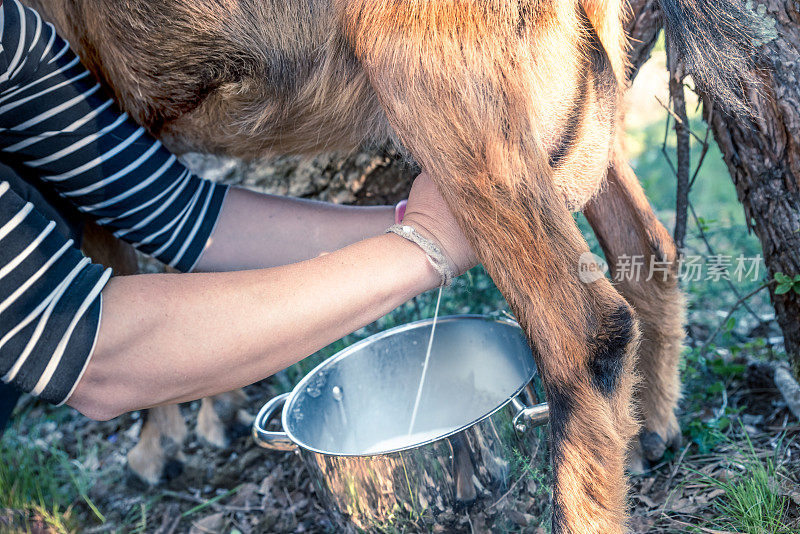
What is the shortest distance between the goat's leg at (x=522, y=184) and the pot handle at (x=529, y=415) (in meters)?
0.09

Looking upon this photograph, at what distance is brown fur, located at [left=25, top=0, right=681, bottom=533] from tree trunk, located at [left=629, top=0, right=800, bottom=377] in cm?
38

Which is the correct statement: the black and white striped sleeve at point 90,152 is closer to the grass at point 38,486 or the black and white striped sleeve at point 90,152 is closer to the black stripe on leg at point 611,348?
the grass at point 38,486

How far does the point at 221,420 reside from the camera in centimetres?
263

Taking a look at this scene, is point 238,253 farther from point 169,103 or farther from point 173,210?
point 169,103

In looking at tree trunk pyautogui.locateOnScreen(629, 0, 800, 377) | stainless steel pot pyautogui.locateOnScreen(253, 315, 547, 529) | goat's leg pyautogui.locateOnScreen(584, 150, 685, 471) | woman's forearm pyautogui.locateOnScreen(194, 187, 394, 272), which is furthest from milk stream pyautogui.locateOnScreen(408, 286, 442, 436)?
tree trunk pyautogui.locateOnScreen(629, 0, 800, 377)

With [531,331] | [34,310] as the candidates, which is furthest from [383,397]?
[34,310]

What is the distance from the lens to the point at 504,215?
1.34m

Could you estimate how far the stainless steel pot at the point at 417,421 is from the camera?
60.0 inches

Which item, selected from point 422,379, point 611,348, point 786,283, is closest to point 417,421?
point 422,379

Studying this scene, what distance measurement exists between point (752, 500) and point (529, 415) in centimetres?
63

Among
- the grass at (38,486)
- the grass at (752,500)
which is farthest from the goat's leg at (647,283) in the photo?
the grass at (38,486)

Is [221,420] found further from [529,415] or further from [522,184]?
[522,184]

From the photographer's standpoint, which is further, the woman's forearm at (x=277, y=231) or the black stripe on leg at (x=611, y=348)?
the woman's forearm at (x=277, y=231)

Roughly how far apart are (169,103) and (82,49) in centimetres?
31
